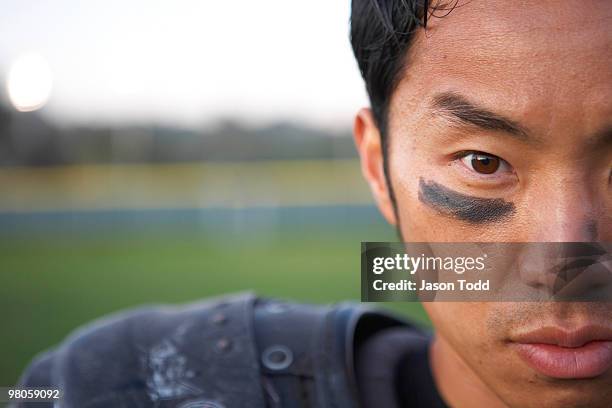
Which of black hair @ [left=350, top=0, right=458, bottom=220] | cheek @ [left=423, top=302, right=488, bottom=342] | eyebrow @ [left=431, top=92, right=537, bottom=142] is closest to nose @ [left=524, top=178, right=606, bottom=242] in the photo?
eyebrow @ [left=431, top=92, right=537, bottom=142]

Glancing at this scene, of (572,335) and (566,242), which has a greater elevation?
Result: (566,242)

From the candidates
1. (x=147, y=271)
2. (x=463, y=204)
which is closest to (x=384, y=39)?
(x=463, y=204)

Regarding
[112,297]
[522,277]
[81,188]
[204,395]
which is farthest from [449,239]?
[81,188]

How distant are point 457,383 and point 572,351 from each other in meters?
0.44

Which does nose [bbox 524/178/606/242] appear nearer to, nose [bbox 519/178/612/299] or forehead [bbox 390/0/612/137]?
nose [bbox 519/178/612/299]

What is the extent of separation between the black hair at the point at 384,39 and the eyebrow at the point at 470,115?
0.58 ft

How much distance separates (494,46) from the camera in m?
1.35

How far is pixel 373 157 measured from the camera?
181 centimetres

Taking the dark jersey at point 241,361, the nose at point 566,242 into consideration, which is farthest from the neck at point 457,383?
the nose at point 566,242

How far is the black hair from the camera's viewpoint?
1.51 metres

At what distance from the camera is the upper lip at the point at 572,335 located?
50.7 inches

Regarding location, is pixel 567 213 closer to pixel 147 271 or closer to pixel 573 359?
pixel 573 359

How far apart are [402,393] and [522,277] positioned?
567mm

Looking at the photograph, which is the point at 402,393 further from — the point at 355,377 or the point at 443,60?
the point at 443,60
